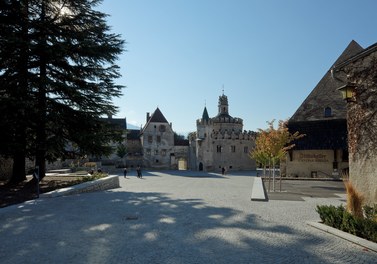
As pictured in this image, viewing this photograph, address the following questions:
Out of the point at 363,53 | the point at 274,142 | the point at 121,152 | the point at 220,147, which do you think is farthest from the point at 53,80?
the point at 121,152

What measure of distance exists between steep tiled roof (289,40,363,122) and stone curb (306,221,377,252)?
21210 millimetres

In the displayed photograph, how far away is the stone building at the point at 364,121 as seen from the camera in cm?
1130

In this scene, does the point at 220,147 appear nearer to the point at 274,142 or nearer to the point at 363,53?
the point at 274,142

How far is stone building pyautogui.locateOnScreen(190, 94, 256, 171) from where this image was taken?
57.9 m

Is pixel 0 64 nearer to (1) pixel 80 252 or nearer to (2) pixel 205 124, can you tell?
(1) pixel 80 252

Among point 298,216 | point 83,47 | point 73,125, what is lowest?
point 298,216

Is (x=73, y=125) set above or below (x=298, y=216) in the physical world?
above

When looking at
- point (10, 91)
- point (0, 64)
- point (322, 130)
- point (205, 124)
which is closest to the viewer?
point (10, 91)

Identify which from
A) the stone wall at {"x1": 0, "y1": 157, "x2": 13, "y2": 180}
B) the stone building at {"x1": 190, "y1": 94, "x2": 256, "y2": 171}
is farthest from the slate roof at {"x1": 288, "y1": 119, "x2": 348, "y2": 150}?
the stone building at {"x1": 190, "y1": 94, "x2": 256, "y2": 171}

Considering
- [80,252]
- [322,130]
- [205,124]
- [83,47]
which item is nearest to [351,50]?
[322,130]

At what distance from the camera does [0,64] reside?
1752cm

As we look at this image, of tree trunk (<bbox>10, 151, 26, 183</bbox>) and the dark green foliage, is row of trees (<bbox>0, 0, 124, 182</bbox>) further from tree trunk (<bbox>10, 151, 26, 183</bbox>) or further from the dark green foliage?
the dark green foliage

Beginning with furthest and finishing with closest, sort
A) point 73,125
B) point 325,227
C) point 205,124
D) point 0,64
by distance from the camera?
1. point 205,124
2. point 73,125
3. point 0,64
4. point 325,227

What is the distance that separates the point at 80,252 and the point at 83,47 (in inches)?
564
